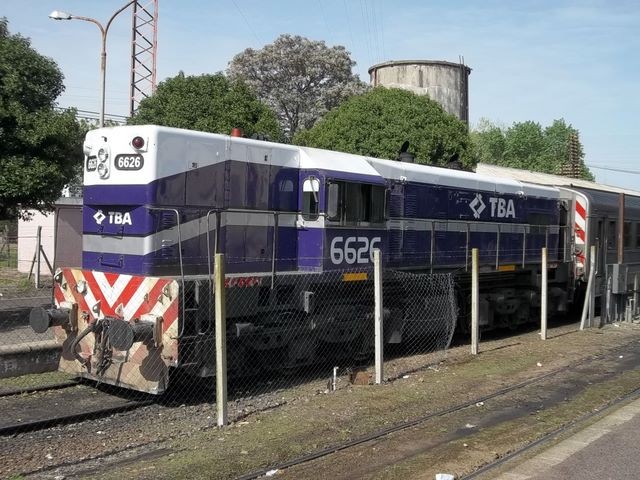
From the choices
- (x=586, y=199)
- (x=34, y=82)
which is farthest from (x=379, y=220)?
Answer: (x=586, y=199)

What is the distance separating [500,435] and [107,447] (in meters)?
4.05

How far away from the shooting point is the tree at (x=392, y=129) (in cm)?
2273

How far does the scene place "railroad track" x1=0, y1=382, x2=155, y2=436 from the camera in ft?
23.2

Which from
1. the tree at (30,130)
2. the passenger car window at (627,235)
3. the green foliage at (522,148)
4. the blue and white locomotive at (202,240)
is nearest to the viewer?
the blue and white locomotive at (202,240)

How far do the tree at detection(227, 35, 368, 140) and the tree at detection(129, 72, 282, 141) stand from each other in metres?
22.8

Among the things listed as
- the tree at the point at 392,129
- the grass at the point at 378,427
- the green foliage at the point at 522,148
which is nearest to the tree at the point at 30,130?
the grass at the point at 378,427

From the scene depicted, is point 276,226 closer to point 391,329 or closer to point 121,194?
point 121,194

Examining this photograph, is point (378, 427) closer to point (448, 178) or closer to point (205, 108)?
point (448, 178)

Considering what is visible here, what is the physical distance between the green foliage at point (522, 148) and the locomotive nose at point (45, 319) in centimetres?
6293

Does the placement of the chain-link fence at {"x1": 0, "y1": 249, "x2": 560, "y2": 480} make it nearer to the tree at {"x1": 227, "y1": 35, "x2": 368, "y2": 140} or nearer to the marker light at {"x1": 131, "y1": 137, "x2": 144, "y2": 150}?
the marker light at {"x1": 131, "y1": 137, "x2": 144, "y2": 150}

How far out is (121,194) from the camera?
8367mm

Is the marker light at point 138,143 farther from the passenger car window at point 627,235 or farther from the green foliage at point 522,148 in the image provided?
the green foliage at point 522,148

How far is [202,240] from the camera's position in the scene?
8586 millimetres

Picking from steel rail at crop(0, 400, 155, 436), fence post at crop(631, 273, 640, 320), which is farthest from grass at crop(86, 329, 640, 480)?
fence post at crop(631, 273, 640, 320)
